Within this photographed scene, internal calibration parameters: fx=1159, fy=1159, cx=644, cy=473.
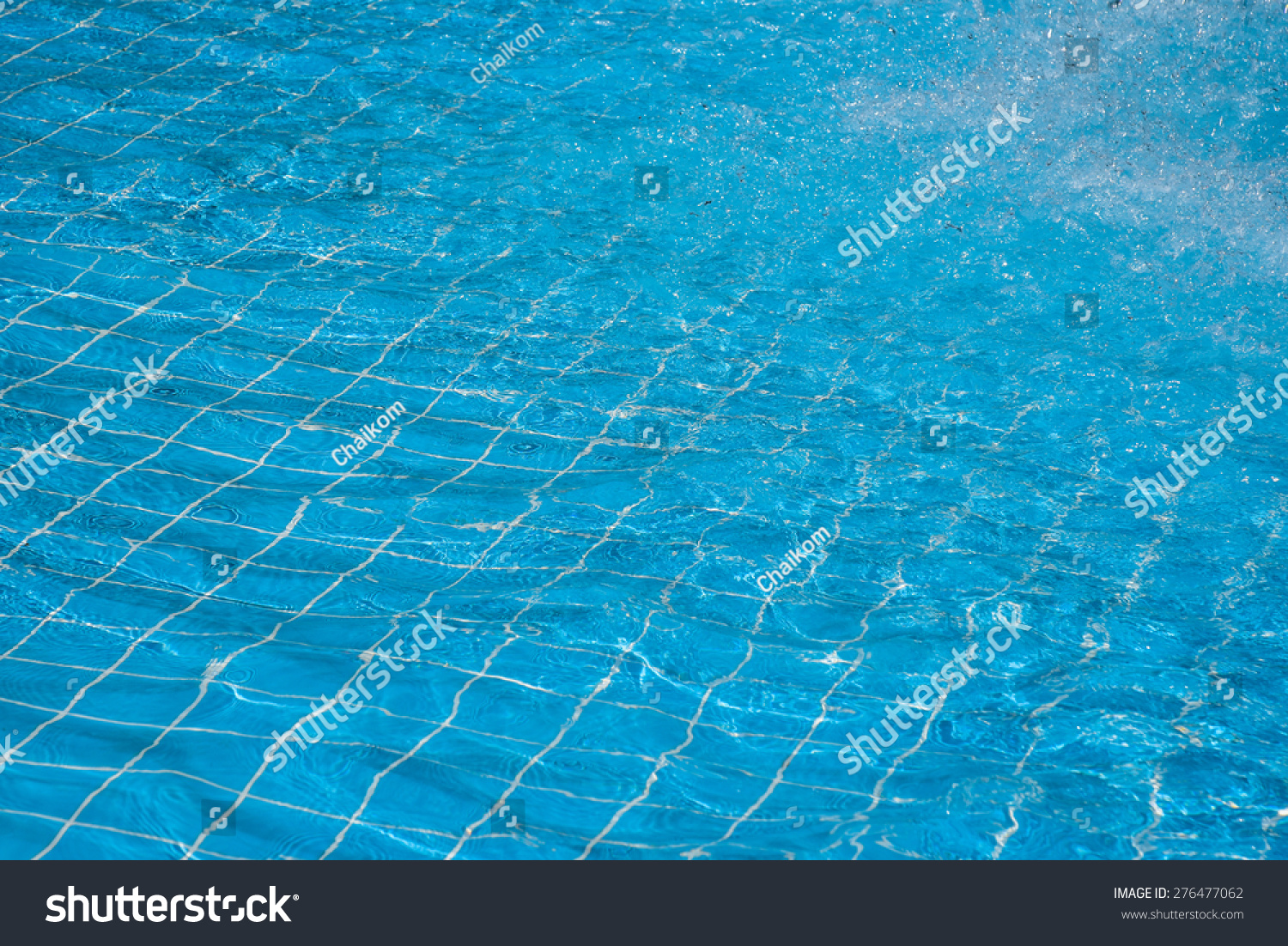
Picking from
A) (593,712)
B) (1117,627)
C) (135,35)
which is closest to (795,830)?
(593,712)

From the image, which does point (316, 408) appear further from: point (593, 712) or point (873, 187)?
point (873, 187)

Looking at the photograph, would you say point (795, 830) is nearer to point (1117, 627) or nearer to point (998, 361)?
point (1117, 627)

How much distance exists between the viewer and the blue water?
2473mm

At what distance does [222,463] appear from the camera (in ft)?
10.9

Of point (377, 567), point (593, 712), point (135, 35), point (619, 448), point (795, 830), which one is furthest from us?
point (135, 35)

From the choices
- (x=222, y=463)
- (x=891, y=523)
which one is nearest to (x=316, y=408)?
(x=222, y=463)

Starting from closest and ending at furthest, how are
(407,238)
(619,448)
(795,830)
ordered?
(795,830), (619,448), (407,238)

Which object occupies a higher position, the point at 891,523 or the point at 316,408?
the point at 316,408

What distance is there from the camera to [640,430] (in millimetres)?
3684

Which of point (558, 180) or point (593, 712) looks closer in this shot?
point (593, 712)

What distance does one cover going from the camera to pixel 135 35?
5707 mm

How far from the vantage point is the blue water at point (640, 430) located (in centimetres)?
247
